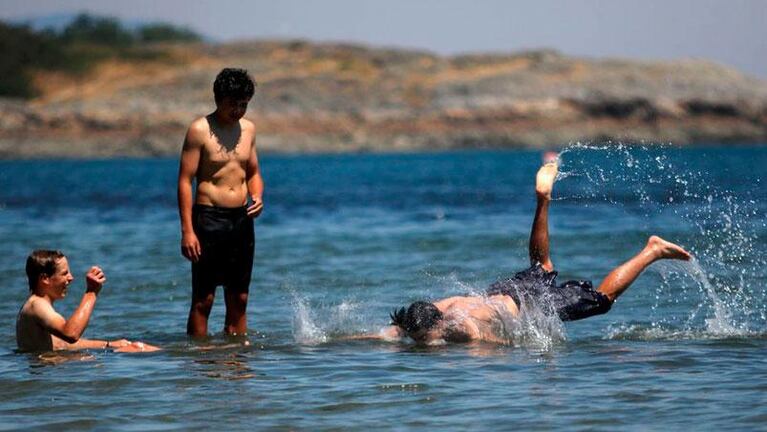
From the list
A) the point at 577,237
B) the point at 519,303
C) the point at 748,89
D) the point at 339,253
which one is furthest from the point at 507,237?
the point at 748,89

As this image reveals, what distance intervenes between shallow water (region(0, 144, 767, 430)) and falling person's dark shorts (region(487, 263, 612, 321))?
17 cm

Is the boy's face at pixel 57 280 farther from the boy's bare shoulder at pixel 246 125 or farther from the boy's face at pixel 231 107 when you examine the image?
the boy's bare shoulder at pixel 246 125

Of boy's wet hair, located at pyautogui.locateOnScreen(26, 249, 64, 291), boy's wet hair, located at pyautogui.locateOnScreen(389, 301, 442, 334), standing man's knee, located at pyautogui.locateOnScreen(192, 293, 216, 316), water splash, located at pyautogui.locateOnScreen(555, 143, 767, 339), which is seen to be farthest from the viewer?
water splash, located at pyautogui.locateOnScreen(555, 143, 767, 339)

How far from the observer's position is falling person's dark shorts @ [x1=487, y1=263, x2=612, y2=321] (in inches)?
366

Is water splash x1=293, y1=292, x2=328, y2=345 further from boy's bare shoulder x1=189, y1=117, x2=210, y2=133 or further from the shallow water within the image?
boy's bare shoulder x1=189, y1=117, x2=210, y2=133

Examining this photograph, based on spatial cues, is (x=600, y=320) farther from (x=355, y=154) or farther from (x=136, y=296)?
(x=355, y=154)

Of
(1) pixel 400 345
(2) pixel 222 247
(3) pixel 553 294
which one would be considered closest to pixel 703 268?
(3) pixel 553 294

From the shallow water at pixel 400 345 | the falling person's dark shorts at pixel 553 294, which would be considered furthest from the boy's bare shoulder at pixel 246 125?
the falling person's dark shorts at pixel 553 294

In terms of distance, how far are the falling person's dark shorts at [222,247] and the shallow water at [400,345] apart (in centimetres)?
47

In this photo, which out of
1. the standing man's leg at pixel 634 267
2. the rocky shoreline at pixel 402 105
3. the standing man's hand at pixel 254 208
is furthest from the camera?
the rocky shoreline at pixel 402 105

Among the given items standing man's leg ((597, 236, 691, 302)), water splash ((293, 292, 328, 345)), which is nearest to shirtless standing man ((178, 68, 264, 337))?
water splash ((293, 292, 328, 345))

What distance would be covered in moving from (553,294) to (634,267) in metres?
0.71

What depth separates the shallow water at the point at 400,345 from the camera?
7270 millimetres

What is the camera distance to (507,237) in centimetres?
1958
